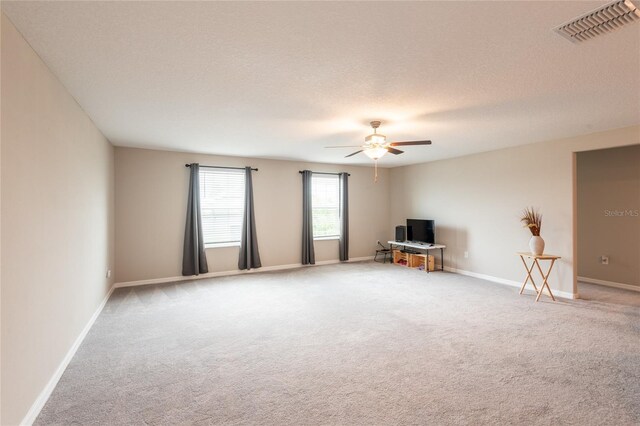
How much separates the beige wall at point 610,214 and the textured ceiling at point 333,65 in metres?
1.87

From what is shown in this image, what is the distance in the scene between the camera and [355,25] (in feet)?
6.20

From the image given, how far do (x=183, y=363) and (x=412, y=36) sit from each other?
10.5ft

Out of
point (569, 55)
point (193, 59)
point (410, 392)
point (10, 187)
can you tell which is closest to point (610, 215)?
point (569, 55)

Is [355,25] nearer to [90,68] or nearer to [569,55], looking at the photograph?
[569,55]

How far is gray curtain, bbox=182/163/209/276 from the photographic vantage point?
5930mm

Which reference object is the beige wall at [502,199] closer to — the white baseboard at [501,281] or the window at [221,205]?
the white baseboard at [501,281]

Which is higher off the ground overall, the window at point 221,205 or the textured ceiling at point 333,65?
the textured ceiling at point 333,65

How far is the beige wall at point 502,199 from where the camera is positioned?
4832 mm

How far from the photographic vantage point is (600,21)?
1.85m

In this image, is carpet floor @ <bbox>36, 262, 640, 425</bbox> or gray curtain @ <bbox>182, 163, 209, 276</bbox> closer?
carpet floor @ <bbox>36, 262, 640, 425</bbox>

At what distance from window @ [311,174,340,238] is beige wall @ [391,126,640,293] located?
183 cm

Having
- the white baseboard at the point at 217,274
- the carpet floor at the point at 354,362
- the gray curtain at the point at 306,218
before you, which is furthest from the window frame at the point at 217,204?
the carpet floor at the point at 354,362

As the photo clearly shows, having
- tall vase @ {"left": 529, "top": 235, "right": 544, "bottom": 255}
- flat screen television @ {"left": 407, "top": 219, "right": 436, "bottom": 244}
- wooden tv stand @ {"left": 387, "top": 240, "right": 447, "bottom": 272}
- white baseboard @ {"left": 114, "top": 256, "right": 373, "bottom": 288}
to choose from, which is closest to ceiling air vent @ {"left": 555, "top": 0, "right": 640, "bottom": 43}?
tall vase @ {"left": 529, "top": 235, "right": 544, "bottom": 255}

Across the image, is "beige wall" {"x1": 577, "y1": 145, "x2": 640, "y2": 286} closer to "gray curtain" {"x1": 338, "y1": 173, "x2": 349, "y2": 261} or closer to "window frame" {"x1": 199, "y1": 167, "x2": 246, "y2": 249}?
"gray curtain" {"x1": 338, "y1": 173, "x2": 349, "y2": 261}
